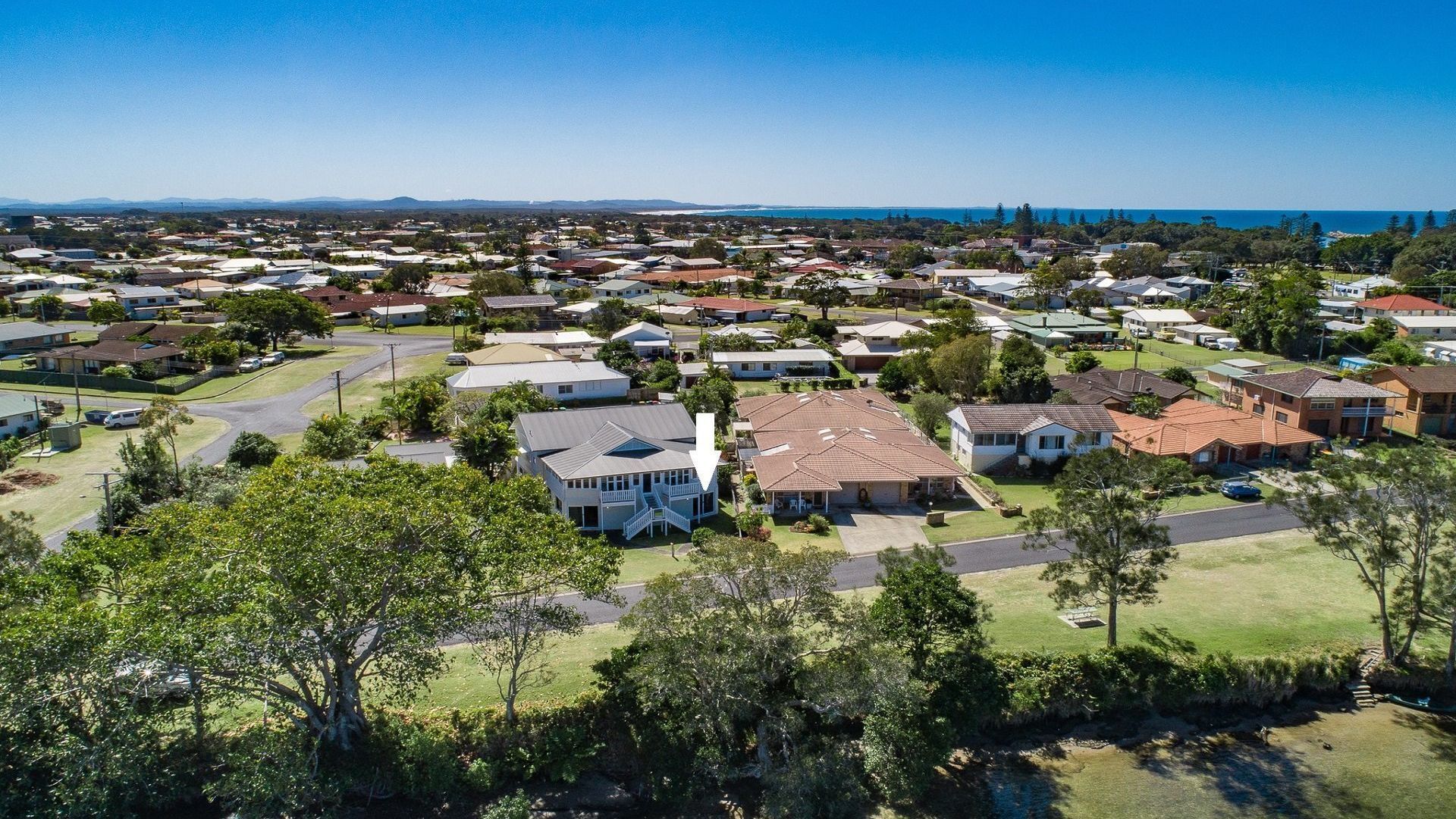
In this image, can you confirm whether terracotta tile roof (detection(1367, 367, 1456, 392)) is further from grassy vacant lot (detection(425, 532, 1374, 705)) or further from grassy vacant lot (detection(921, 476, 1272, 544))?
grassy vacant lot (detection(425, 532, 1374, 705))

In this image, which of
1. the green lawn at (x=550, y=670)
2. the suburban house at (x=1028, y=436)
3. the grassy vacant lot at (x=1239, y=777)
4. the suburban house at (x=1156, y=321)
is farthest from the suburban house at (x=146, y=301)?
the suburban house at (x=1156, y=321)

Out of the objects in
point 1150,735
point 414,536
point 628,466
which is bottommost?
point 1150,735

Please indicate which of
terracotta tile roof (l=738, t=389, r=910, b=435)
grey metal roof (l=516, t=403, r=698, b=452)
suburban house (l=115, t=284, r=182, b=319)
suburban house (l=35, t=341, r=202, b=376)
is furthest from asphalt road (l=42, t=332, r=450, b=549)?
suburban house (l=115, t=284, r=182, b=319)

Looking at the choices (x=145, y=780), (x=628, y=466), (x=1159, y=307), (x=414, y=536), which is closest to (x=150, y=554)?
(x=145, y=780)

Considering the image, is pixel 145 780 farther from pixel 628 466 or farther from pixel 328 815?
pixel 628 466

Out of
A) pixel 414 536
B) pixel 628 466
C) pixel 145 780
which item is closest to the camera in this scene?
pixel 145 780

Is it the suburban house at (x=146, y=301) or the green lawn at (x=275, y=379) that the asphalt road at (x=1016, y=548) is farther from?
the suburban house at (x=146, y=301)

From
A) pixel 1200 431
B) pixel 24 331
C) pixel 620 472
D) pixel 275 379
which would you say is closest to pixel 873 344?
pixel 1200 431
